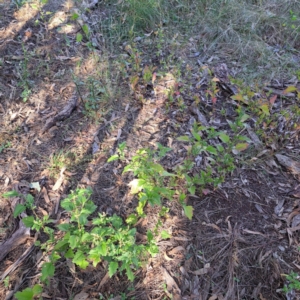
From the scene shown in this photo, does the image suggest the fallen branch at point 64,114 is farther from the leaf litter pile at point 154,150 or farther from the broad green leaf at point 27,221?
the broad green leaf at point 27,221

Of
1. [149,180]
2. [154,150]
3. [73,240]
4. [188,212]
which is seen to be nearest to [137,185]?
[149,180]

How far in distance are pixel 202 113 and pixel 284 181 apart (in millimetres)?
1016

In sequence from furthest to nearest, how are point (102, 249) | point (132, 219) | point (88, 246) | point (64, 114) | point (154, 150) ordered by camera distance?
point (64, 114) < point (154, 150) < point (132, 219) < point (88, 246) < point (102, 249)

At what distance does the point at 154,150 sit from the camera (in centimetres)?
251

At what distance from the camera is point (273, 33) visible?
383 cm

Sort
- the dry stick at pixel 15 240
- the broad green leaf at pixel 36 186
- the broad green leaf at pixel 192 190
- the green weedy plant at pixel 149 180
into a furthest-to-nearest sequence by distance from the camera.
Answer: the broad green leaf at pixel 36 186, the broad green leaf at pixel 192 190, the dry stick at pixel 15 240, the green weedy plant at pixel 149 180

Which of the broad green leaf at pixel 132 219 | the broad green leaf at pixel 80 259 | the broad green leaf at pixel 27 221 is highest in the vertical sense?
the broad green leaf at pixel 27 221

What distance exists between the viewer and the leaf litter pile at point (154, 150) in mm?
1896

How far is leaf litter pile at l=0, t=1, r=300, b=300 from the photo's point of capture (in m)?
1.90

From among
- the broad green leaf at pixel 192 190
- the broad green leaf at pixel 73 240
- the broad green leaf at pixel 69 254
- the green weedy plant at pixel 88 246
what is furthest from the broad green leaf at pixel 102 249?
the broad green leaf at pixel 192 190

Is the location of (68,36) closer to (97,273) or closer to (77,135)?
(77,135)

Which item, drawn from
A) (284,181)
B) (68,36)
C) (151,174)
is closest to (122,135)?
(151,174)

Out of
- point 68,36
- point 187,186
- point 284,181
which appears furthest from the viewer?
point 68,36

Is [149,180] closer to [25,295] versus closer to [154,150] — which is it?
Answer: [154,150]
